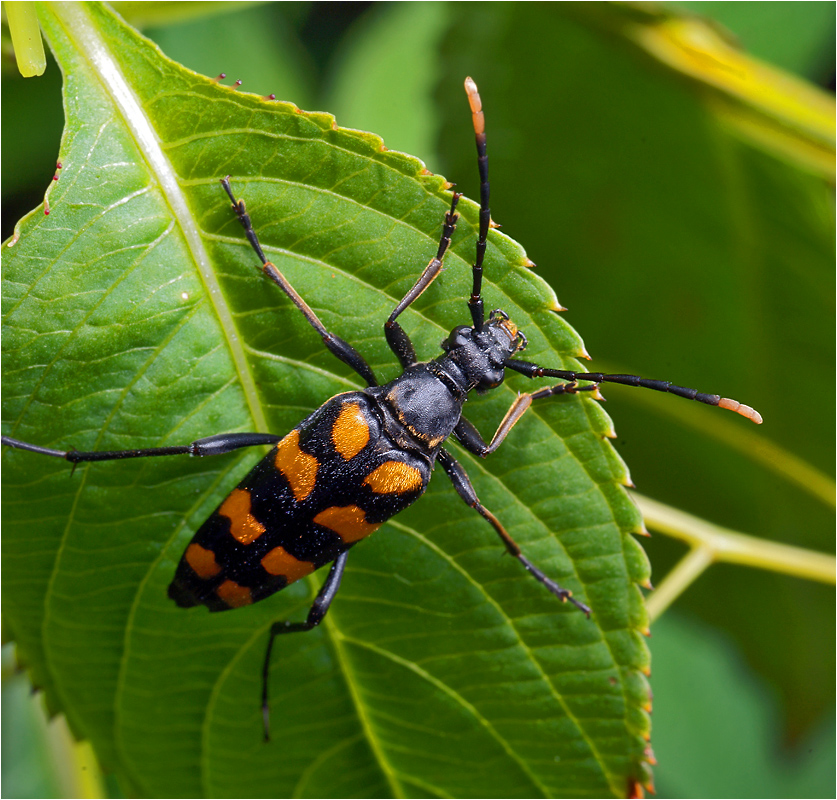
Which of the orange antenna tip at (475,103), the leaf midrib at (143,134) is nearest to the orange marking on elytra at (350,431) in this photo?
the leaf midrib at (143,134)

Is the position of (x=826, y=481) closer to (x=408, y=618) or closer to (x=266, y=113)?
(x=408, y=618)

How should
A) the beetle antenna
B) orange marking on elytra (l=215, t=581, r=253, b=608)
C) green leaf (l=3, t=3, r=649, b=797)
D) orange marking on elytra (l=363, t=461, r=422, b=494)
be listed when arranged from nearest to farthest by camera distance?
green leaf (l=3, t=3, r=649, b=797)
the beetle antenna
orange marking on elytra (l=215, t=581, r=253, b=608)
orange marking on elytra (l=363, t=461, r=422, b=494)

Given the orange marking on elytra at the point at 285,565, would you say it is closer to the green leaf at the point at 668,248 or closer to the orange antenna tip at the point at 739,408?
the orange antenna tip at the point at 739,408

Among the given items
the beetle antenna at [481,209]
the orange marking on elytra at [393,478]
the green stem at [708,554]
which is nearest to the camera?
the beetle antenna at [481,209]

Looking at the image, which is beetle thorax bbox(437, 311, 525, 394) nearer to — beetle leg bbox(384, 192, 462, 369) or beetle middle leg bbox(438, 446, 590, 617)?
beetle leg bbox(384, 192, 462, 369)

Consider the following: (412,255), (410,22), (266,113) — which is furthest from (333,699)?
(410,22)

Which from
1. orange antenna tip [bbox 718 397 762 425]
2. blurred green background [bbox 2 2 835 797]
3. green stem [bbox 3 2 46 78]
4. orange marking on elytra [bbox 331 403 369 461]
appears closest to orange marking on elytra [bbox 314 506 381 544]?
orange marking on elytra [bbox 331 403 369 461]

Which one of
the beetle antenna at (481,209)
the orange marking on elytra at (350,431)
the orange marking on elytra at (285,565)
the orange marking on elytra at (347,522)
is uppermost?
the beetle antenna at (481,209)

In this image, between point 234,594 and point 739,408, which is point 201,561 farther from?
point 739,408
